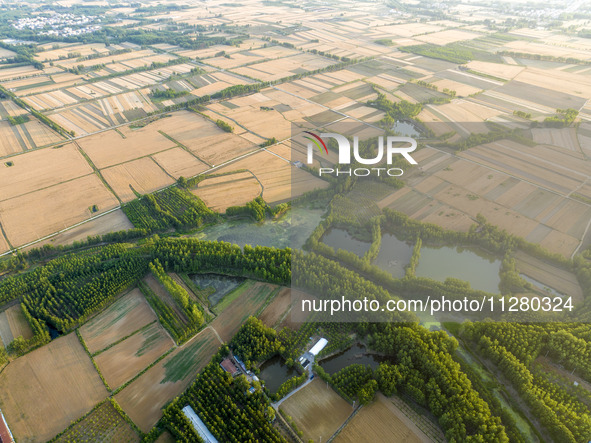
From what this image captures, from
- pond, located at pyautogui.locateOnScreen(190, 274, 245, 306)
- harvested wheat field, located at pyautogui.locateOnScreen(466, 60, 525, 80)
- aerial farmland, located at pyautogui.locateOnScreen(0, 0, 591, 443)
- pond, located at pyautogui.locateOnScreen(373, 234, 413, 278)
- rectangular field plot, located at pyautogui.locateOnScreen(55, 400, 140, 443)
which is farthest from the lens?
harvested wheat field, located at pyautogui.locateOnScreen(466, 60, 525, 80)

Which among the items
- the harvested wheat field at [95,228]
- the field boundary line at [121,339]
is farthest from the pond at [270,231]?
the field boundary line at [121,339]

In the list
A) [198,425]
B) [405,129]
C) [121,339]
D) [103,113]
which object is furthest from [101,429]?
[405,129]

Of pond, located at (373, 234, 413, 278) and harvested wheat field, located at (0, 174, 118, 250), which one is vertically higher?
harvested wheat field, located at (0, 174, 118, 250)

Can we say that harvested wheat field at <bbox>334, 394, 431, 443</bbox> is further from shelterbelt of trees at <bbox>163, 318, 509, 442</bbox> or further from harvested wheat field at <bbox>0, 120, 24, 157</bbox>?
harvested wheat field at <bbox>0, 120, 24, 157</bbox>

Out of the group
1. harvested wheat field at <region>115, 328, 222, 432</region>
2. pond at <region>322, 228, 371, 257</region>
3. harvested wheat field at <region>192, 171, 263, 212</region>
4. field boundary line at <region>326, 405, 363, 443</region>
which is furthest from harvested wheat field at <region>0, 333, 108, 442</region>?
pond at <region>322, 228, 371, 257</region>

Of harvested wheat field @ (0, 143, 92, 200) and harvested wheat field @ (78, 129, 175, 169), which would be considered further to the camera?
harvested wheat field @ (78, 129, 175, 169)

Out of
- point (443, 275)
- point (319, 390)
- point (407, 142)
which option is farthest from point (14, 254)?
point (407, 142)

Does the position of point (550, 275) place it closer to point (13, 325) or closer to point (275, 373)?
point (275, 373)
